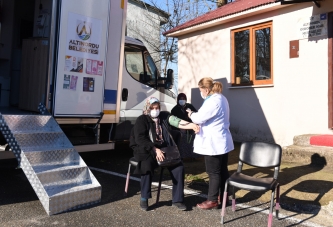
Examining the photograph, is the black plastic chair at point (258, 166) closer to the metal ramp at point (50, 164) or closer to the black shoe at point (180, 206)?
the black shoe at point (180, 206)

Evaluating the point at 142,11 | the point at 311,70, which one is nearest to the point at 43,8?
the point at 311,70

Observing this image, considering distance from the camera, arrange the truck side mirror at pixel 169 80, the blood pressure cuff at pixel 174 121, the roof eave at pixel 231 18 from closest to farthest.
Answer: the blood pressure cuff at pixel 174 121, the truck side mirror at pixel 169 80, the roof eave at pixel 231 18

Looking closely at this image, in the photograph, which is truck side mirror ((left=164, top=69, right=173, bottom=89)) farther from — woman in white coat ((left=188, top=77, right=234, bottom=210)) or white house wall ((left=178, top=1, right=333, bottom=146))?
woman in white coat ((left=188, top=77, right=234, bottom=210))

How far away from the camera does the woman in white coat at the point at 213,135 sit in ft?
14.5

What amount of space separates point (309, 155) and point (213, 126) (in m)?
3.30

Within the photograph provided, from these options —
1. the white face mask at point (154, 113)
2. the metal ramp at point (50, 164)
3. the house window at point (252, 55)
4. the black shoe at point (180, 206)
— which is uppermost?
the house window at point (252, 55)

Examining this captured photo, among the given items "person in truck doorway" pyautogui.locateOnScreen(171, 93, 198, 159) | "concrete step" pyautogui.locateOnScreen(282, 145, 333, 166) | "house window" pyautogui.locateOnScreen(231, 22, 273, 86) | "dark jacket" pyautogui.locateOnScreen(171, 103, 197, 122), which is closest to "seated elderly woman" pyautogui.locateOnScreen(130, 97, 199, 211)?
"person in truck doorway" pyautogui.locateOnScreen(171, 93, 198, 159)


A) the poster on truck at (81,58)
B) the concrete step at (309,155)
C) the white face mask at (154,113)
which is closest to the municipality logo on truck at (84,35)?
the poster on truck at (81,58)

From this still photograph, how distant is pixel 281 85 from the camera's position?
8.71 metres

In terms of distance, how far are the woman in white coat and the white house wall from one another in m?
4.21

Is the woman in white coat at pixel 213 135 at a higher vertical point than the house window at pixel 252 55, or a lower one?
lower

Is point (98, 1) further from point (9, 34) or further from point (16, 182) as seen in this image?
point (16, 182)

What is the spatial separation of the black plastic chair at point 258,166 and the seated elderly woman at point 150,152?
0.69 metres

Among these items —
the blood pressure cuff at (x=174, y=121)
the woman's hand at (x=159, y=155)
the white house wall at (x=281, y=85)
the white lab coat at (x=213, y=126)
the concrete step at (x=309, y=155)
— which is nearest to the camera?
the white lab coat at (x=213, y=126)
